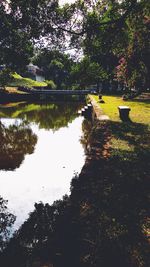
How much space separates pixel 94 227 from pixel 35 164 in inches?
311

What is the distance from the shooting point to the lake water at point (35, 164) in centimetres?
973

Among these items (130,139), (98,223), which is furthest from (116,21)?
(98,223)

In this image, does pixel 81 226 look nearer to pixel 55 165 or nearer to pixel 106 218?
pixel 106 218

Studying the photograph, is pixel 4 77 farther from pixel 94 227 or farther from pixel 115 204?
pixel 94 227

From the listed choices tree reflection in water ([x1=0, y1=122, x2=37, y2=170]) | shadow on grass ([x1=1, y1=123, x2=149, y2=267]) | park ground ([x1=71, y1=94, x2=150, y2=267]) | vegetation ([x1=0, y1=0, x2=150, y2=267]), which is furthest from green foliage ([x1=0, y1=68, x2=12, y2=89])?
shadow on grass ([x1=1, y1=123, x2=149, y2=267])

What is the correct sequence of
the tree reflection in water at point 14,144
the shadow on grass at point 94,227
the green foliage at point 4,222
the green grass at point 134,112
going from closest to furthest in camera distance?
the shadow on grass at point 94,227, the green foliage at point 4,222, the tree reflection in water at point 14,144, the green grass at point 134,112

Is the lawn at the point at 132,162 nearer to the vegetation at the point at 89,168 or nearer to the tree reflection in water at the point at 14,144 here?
the vegetation at the point at 89,168

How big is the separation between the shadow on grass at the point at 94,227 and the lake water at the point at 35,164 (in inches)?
30.1

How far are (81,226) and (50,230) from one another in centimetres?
115

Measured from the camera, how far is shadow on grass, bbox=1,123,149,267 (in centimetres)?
513

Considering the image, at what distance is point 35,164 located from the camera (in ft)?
44.7

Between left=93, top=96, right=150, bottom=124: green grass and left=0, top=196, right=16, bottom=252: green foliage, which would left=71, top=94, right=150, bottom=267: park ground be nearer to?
left=0, top=196, right=16, bottom=252: green foliage

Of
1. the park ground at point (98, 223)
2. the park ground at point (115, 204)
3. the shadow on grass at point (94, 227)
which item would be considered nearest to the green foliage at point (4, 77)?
the park ground at point (115, 204)

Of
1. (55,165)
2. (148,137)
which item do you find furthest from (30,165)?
(148,137)
